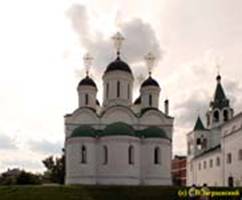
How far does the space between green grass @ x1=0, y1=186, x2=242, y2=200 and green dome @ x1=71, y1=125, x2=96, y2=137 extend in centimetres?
1001

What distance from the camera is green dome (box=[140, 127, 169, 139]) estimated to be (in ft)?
159

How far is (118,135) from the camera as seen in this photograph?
45656 mm

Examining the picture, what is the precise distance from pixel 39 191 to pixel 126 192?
6324 millimetres

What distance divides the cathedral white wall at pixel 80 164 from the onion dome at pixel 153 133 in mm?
5223

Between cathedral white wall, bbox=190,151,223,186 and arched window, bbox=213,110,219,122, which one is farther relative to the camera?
arched window, bbox=213,110,219,122

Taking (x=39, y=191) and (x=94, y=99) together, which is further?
(x=94, y=99)

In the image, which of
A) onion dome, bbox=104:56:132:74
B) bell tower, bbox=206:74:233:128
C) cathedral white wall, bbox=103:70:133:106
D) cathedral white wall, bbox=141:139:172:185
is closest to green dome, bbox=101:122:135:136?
cathedral white wall, bbox=141:139:172:185

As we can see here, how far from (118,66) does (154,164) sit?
11.4 metres

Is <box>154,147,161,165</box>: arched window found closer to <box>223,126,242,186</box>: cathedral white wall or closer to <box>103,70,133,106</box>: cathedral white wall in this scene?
<box>103,70,133,106</box>: cathedral white wall

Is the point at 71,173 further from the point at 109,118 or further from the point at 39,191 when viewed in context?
the point at 39,191

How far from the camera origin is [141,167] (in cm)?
4831

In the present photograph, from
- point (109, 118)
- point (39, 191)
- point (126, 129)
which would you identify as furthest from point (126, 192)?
point (109, 118)

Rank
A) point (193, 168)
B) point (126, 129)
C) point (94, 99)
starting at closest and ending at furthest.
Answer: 1. point (126, 129)
2. point (94, 99)
3. point (193, 168)

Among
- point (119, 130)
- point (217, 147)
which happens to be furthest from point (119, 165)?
point (217, 147)
